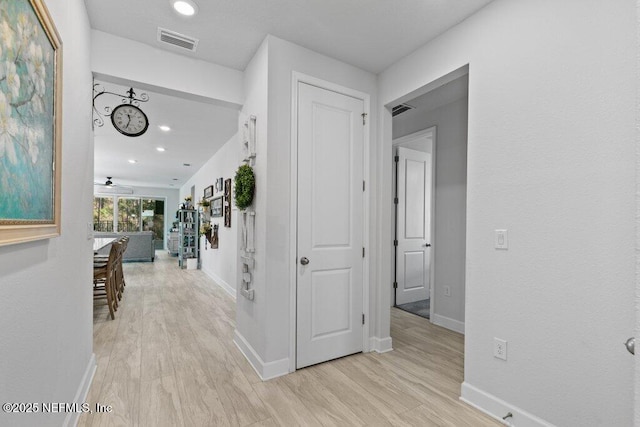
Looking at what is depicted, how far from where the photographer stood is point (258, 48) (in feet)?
8.49

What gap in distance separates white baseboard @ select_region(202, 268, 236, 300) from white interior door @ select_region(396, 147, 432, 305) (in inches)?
104

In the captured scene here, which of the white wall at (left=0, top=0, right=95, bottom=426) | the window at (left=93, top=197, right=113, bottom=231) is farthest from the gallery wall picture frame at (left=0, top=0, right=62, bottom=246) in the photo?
the window at (left=93, top=197, right=113, bottom=231)

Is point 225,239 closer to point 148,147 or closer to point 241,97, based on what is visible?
point 148,147

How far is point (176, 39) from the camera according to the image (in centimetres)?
246

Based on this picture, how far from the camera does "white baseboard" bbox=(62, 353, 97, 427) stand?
66.5 inches

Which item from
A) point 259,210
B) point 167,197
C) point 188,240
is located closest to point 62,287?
point 259,210

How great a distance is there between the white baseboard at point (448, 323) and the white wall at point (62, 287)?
11.4ft

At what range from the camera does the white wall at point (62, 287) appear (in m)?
1.01

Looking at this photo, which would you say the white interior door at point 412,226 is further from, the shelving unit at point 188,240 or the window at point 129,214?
the window at point 129,214

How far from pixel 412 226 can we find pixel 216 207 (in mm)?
4003

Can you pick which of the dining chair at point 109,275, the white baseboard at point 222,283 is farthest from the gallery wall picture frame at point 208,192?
the dining chair at point 109,275

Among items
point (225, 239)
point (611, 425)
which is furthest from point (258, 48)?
point (225, 239)

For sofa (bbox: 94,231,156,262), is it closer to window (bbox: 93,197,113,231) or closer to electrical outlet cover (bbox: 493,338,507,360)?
window (bbox: 93,197,113,231)

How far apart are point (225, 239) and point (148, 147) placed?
2.45 m
